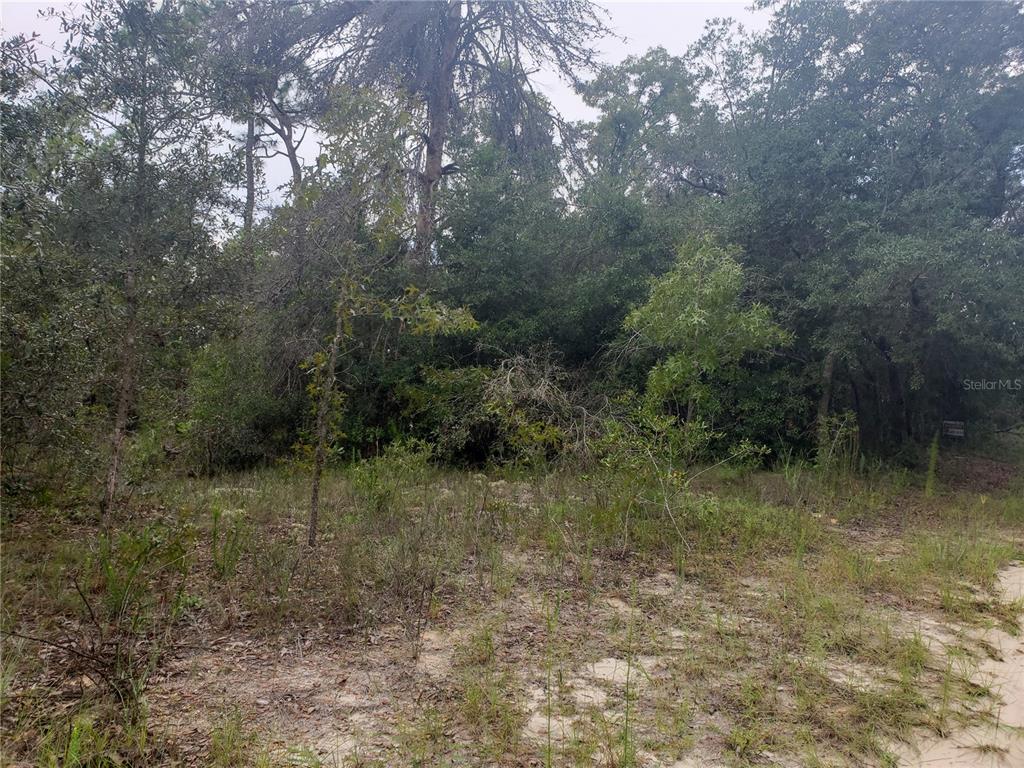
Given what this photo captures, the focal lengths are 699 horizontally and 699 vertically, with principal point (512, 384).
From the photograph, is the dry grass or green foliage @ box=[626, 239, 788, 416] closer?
the dry grass

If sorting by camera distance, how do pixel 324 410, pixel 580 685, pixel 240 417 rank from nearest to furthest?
1. pixel 580 685
2. pixel 324 410
3. pixel 240 417

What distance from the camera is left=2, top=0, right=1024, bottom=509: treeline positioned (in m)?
4.66

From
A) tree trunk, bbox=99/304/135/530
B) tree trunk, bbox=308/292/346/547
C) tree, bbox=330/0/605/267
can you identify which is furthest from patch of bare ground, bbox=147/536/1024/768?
tree, bbox=330/0/605/267

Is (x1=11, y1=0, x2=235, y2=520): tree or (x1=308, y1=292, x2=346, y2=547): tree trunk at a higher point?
(x1=11, y1=0, x2=235, y2=520): tree

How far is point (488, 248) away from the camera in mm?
10234

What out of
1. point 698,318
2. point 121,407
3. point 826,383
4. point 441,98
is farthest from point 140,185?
point 826,383

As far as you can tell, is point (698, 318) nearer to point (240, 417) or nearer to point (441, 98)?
point (240, 417)

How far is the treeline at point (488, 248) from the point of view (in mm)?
4656

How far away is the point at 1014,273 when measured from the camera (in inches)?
332

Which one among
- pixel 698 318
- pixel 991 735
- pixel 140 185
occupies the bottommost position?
pixel 991 735

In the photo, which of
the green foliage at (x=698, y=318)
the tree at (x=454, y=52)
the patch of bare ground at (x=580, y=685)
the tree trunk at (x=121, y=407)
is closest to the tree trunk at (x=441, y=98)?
the tree at (x=454, y=52)

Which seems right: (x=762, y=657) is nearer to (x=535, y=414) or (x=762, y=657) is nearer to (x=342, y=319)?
(x=342, y=319)

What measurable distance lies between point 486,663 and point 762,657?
1441 millimetres

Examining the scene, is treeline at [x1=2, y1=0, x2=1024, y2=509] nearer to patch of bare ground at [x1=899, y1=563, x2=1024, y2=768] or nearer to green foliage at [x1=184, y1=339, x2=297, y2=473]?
green foliage at [x1=184, y1=339, x2=297, y2=473]
